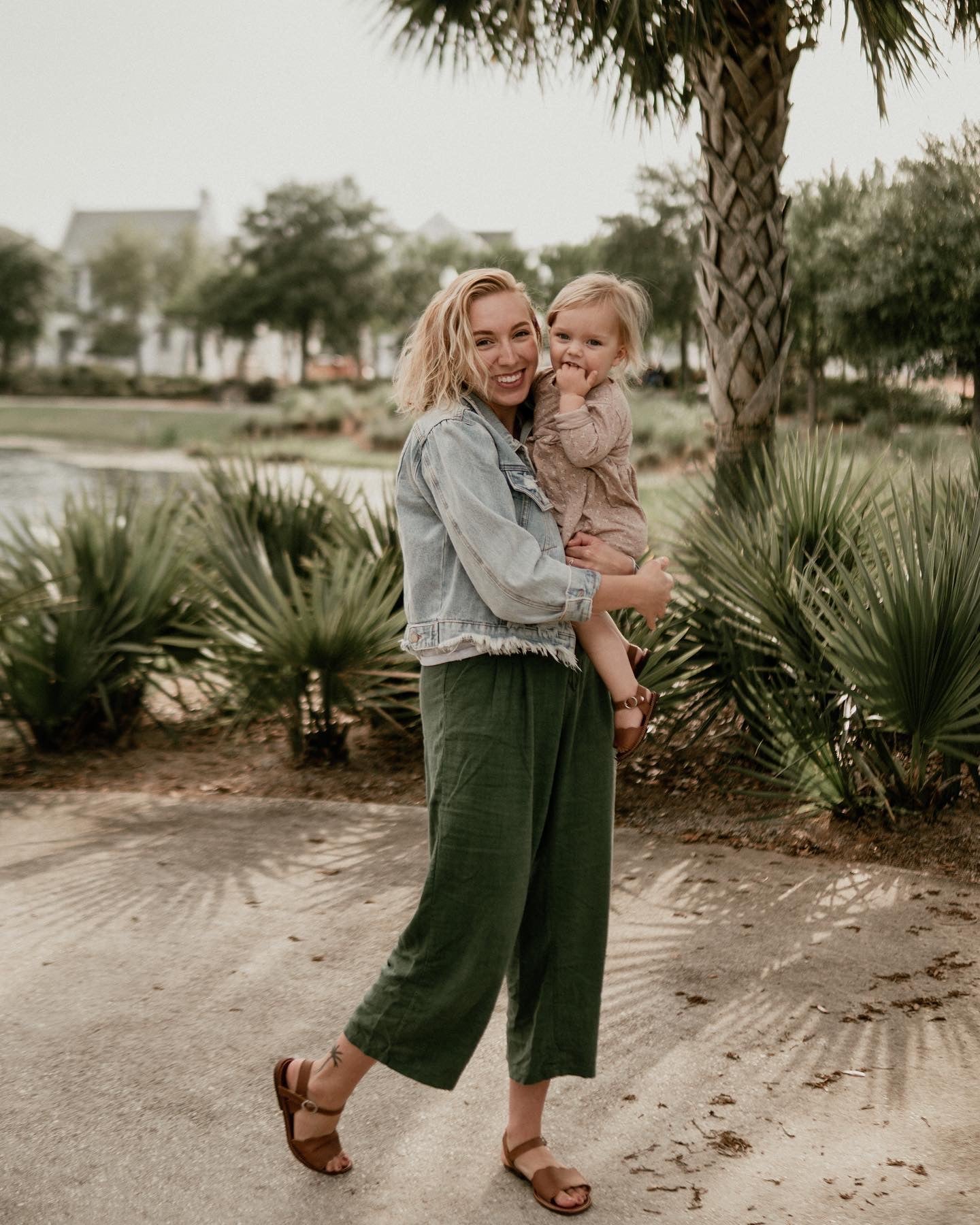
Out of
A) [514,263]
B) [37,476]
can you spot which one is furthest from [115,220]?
[514,263]

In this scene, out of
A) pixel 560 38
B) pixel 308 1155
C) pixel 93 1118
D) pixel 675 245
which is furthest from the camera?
pixel 675 245

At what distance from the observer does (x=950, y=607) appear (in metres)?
4.35

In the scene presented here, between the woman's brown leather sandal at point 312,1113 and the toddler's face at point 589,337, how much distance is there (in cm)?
153

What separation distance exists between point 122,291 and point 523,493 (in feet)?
249

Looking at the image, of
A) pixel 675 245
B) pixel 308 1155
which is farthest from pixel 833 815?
pixel 675 245

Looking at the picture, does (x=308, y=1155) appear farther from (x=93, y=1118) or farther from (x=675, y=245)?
(x=675, y=245)

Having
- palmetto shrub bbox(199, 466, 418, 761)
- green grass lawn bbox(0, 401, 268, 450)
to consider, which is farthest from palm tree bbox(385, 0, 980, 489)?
green grass lawn bbox(0, 401, 268, 450)

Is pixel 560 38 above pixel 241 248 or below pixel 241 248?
below

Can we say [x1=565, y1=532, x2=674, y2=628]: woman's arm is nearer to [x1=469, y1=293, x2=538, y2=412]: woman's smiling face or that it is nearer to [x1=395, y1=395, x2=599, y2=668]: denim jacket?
[x1=395, y1=395, x2=599, y2=668]: denim jacket

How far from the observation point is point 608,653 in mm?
2443

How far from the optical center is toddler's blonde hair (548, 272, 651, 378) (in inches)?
94.8

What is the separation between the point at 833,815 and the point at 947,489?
4.55 ft

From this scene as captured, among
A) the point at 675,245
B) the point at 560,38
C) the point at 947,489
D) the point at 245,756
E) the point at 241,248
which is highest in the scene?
the point at 241,248

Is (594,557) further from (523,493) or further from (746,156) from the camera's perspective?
(746,156)
